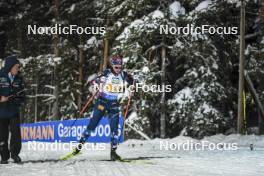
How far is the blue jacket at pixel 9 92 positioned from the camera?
8070 mm

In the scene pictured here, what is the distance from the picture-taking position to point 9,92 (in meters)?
8.10

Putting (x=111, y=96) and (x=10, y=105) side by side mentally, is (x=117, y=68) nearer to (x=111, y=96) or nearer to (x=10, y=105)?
(x=111, y=96)

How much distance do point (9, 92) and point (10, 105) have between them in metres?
0.24

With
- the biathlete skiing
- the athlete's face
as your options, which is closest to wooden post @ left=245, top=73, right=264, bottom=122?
the biathlete skiing

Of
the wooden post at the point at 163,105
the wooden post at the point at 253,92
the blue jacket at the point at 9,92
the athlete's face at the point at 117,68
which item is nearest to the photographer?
the blue jacket at the point at 9,92

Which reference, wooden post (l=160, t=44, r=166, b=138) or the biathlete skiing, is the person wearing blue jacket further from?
wooden post (l=160, t=44, r=166, b=138)

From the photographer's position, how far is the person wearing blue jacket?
8.08 m

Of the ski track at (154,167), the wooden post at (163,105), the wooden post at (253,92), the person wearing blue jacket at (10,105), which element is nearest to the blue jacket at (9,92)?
the person wearing blue jacket at (10,105)

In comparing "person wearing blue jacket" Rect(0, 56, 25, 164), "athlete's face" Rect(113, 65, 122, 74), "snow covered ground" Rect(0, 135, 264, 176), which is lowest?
"snow covered ground" Rect(0, 135, 264, 176)

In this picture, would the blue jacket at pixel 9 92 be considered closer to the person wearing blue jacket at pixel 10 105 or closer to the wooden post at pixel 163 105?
the person wearing blue jacket at pixel 10 105

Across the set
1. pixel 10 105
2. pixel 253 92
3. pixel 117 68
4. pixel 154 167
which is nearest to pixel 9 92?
pixel 10 105

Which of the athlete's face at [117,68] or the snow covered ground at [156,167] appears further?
the athlete's face at [117,68]

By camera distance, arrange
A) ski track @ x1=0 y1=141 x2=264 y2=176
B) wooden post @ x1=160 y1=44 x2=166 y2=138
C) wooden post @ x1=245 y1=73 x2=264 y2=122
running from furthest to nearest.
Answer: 1. wooden post @ x1=160 y1=44 x2=166 y2=138
2. wooden post @ x1=245 y1=73 x2=264 y2=122
3. ski track @ x1=0 y1=141 x2=264 y2=176

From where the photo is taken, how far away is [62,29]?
2811 centimetres
